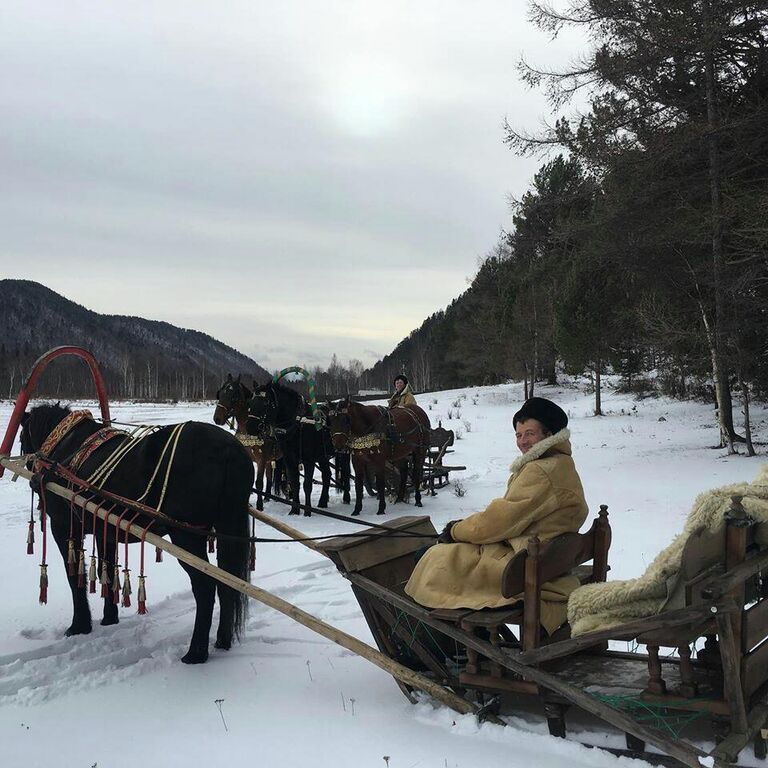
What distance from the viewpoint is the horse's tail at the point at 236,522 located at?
16.2 feet

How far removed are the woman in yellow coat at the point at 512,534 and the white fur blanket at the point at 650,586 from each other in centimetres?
41

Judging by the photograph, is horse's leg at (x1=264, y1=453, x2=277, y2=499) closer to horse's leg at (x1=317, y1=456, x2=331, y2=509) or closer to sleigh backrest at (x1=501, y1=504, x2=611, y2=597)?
horse's leg at (x1=317, y1=456, x2=331, y2=509)

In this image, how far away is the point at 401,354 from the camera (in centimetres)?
10031

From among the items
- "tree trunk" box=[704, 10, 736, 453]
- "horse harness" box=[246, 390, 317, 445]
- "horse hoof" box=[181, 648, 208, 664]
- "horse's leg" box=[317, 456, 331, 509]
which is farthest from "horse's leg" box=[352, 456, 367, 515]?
"tree trunk" box=[704, 10, 736, 453]

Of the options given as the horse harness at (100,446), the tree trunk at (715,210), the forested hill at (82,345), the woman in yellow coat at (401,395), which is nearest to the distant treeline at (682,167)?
the tree trunk at (715,210)

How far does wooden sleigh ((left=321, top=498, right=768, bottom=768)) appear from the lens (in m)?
2.82

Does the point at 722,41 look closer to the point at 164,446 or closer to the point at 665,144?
the point at 665,144

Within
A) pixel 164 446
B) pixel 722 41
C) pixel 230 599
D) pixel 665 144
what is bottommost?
pixel 230 599

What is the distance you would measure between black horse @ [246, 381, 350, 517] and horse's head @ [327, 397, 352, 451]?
63 centimetres

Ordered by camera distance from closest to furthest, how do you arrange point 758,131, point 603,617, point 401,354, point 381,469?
point 603,617, point 381,469, point 758,131, point 401,354

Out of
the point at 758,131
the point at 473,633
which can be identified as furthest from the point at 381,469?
the point at 758,131

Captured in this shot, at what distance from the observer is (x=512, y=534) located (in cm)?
356

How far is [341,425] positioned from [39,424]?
16.6 feet

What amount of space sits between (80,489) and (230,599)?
1431 millimetres
